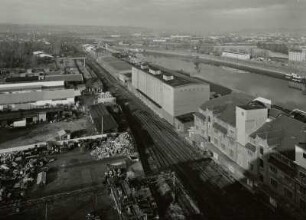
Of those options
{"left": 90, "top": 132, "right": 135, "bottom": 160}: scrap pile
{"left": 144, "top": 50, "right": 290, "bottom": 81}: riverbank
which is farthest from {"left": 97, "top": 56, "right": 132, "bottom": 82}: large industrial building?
{"left": 90, "top": 132, "right": 135, "bottom": 160}: scrap pile

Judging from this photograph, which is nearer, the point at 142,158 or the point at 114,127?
the point at 142,158

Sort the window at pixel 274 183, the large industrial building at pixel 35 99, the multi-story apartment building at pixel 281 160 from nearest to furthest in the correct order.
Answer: the multi-story apartment building at pixel 281 160
the window at pixel 274 183
the large industrial building at pixel 35 99

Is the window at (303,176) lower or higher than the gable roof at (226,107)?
lower

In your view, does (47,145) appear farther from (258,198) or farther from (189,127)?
(258,198)

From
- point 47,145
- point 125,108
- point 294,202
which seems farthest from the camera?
point 125,108

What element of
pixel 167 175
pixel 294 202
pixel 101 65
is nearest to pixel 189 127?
pixel 167 175

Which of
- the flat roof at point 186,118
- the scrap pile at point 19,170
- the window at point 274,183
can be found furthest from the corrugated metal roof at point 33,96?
the window at point 274,183

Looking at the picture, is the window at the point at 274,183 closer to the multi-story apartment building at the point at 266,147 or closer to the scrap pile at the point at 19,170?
the multi-story apartment building at the point at 266,147

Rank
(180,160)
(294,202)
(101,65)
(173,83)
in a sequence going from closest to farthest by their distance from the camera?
(294,202)
(180,160)
(173,83)
(101,65)
